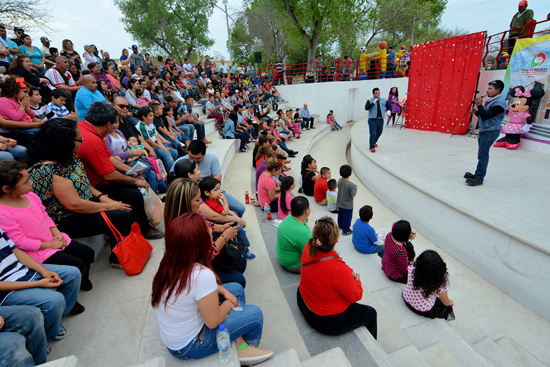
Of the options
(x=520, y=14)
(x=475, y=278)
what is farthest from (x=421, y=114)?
(x=475, y=278)

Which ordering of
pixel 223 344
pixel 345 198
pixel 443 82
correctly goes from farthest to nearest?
pixel 443 82 → pixel 345 198 → pixel 223 344

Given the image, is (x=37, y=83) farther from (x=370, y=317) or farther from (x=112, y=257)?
(x=370, y=317)

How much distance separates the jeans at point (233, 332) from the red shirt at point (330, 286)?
0.60 meters

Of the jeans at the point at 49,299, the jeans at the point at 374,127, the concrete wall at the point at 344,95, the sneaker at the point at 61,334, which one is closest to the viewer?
the jeans at the point at 49,299

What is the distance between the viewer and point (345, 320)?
2.42m

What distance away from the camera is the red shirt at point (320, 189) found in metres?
6.43

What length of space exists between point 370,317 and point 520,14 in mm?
11177

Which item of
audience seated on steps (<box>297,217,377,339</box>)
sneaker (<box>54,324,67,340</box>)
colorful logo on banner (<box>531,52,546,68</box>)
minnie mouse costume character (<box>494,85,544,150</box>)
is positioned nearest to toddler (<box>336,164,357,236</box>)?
audience seated on steps (<box>297,217,377,339</box>)

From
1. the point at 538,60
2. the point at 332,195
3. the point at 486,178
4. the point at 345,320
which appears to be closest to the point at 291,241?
the point at 345,320

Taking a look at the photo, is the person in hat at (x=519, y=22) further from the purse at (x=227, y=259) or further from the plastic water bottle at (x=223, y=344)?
the plastic water bottle at (x=223, y=344)

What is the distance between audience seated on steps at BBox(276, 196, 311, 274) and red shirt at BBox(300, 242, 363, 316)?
0.69m

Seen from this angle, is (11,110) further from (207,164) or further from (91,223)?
(207,164)

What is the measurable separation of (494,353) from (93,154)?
5.03 metres

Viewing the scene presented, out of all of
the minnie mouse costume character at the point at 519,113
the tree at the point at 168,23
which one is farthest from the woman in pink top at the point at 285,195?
the tree at the point at 168,23
